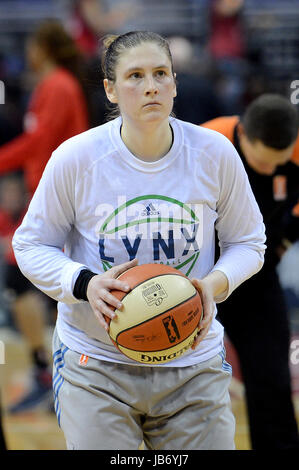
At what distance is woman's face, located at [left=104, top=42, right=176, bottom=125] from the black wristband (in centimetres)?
49

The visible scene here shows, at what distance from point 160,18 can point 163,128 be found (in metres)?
7.69

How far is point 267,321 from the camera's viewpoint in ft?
11.2

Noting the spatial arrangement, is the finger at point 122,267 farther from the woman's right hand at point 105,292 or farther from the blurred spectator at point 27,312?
the blurred spectator at point 27,312

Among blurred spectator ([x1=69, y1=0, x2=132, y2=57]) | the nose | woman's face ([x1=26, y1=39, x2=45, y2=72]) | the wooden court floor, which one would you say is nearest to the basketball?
the nose

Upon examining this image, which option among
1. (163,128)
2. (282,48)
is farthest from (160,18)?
(163,128)

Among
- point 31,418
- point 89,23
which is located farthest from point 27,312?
point 89,23

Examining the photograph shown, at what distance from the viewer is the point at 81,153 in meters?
2.28

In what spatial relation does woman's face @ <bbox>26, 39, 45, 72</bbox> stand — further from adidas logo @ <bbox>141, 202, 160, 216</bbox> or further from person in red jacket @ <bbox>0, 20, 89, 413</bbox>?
adidas logo @ <bbox>141, 202, 160, 216</bbox>

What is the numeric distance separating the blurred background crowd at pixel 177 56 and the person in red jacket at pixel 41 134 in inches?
0.5

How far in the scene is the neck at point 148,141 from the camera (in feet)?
7.51

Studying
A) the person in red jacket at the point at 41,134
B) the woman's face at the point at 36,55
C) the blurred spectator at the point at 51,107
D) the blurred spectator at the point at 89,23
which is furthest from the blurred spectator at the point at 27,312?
the blurred spectator at the point at 89,23

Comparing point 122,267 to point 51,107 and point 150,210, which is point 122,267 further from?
point 51,107

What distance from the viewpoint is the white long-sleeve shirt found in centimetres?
226

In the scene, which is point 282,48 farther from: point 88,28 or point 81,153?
point 81,153
